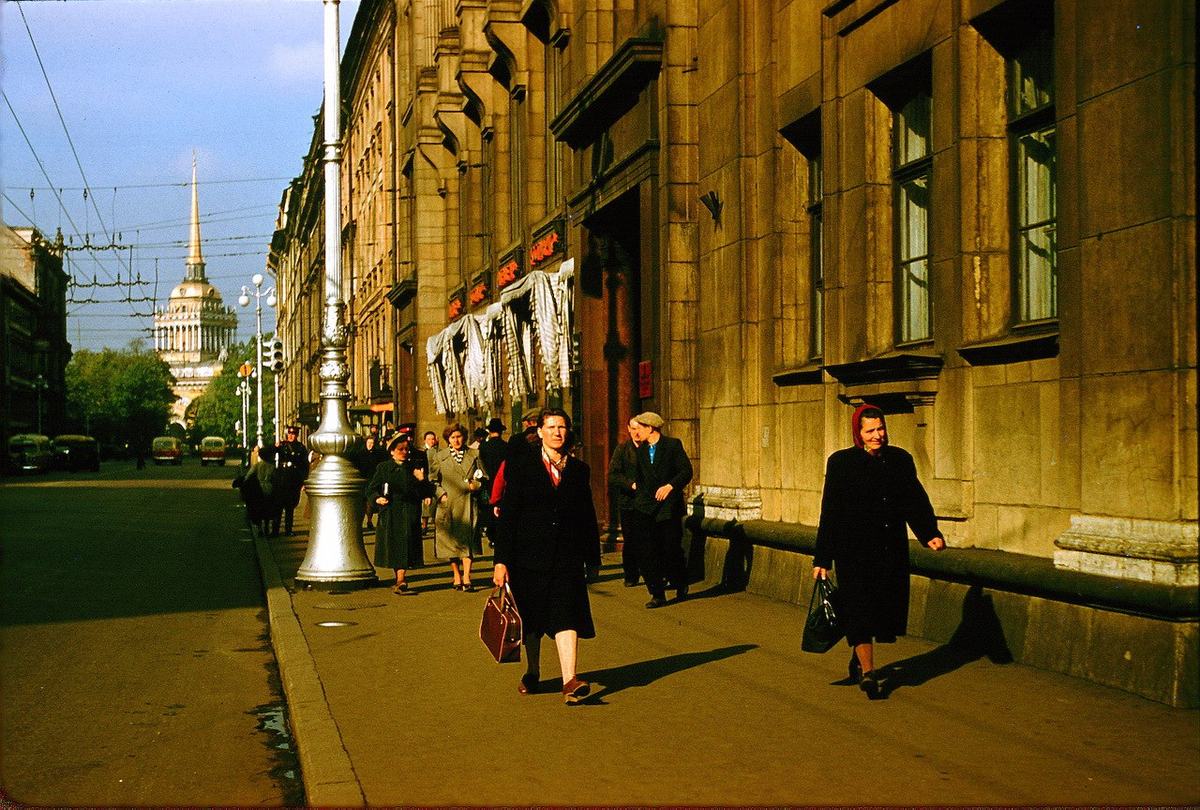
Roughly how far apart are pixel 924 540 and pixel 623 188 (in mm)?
11652

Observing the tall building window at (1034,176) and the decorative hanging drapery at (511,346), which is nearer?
the tall building window at (1034,176)

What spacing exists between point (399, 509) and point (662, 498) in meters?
3.44

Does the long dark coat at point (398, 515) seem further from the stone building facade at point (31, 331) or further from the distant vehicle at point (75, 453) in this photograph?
the distant vehicle at point (75, 453)

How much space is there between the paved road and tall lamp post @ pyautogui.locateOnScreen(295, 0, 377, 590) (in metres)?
1.05

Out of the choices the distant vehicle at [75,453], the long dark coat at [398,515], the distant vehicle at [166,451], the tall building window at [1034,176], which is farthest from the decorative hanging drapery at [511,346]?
the distant vehicle at [166,451]

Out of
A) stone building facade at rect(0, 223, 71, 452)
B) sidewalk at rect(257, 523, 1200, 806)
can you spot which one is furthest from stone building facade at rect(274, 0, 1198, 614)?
stone building facade at rect(0, 223, 71, 452)

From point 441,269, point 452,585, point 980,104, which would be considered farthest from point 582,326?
point 441,269

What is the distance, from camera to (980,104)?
11.2m

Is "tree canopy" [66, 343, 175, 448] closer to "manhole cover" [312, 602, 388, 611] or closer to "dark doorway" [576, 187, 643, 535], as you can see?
"dark doorway" [576, 187, 643, 535]

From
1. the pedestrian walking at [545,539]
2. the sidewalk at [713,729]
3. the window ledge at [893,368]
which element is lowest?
the sidewalk at [713,729]

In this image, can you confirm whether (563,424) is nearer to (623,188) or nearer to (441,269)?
(623,188)

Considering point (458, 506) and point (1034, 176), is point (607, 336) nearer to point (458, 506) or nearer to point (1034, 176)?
point (458, 506)

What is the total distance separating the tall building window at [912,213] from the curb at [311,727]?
5.54m

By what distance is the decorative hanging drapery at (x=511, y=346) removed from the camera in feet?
74.9
